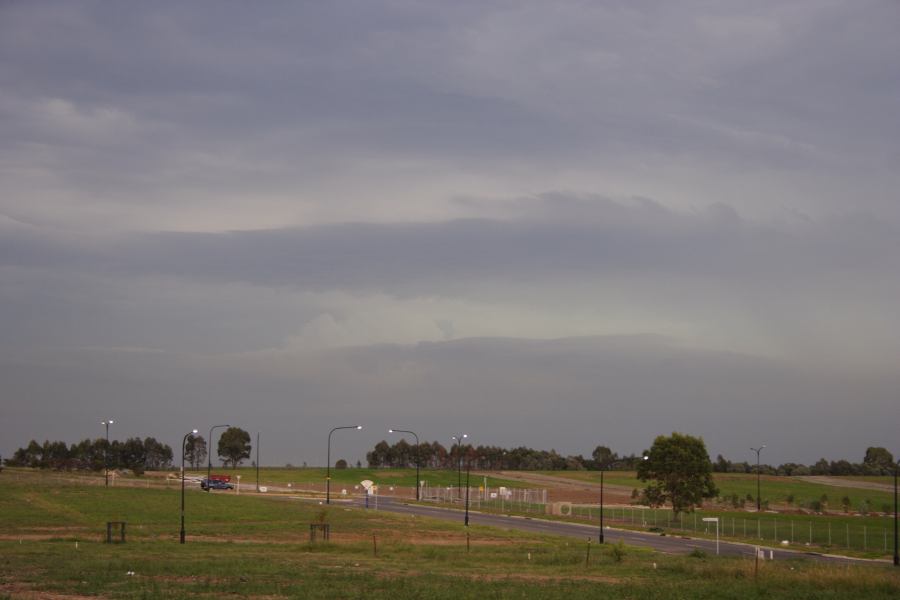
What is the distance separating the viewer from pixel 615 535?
82.9m

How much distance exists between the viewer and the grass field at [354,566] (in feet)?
111

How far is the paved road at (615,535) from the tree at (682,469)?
11714 mm

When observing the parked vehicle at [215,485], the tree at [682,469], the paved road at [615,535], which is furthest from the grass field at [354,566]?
the parked vehicle at [215,485]

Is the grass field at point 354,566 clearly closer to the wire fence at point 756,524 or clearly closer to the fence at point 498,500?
the wire fence at point 756,524

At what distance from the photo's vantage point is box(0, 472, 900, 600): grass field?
33.7 m

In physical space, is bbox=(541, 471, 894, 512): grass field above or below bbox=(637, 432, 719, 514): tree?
below

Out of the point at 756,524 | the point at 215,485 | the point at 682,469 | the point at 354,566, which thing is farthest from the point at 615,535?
the point at 215,485

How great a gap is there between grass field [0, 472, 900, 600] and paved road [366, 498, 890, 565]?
23.9 ft

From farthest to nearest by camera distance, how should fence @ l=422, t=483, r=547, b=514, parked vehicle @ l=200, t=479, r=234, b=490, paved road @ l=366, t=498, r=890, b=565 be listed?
parked vehicle @ l=200, t=479, r=234, b=490
fence @ l=422, t=483, r=547, b=514
paved road @ l=366, t=498, r=890, b=565

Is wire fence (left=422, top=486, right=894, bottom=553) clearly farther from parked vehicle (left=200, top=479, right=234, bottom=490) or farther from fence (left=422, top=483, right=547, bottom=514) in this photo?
parked vehicle (left=200, top=479, right=234, bottom=490)

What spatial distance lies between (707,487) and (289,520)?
44.2 meters

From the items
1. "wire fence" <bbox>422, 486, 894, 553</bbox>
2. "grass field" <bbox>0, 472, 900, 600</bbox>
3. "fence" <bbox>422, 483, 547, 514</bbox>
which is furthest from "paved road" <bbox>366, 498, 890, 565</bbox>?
"fence" <bbox>422, 483, 547, 514</bbox>

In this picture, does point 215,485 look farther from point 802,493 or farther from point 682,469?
point 802,493

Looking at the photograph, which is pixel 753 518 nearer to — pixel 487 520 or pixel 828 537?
pixel 828 537
